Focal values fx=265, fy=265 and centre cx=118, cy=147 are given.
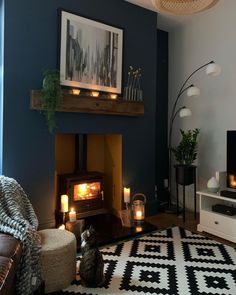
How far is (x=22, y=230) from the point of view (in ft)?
6.00

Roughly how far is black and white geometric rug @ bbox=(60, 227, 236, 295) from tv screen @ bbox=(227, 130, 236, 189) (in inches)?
28.0

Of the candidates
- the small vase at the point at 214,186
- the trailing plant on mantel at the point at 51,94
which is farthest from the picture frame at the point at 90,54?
the small vase at the point at 214,186

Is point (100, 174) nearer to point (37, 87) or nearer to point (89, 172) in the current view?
point (89, 172)

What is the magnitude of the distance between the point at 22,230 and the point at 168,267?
50.1 inches

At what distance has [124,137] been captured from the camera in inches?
140

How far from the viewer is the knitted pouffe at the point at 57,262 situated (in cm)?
190

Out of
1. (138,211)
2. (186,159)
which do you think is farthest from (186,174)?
(138,211)

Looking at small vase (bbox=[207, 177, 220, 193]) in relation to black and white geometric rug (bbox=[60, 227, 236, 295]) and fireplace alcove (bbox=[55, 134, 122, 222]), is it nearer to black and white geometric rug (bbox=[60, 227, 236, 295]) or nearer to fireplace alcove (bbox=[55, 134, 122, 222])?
black and white geometric rug (bbox=[60, 227, 236, 295])

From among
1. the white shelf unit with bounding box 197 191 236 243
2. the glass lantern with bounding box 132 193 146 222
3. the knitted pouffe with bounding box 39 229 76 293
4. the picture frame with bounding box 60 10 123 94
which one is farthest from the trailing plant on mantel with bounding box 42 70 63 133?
the white shelf unit with bounding box 197 191 236 243

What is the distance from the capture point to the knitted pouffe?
190 cm

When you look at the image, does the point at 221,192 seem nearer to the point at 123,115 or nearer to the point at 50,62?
the point at 123,115

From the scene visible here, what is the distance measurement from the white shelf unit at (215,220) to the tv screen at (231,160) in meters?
0.21

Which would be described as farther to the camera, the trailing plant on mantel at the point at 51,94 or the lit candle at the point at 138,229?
the lit candle at the point at 138,229

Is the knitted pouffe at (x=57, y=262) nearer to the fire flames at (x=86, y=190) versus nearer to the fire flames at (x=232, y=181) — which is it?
the fire flames at (x=86, y=190)
